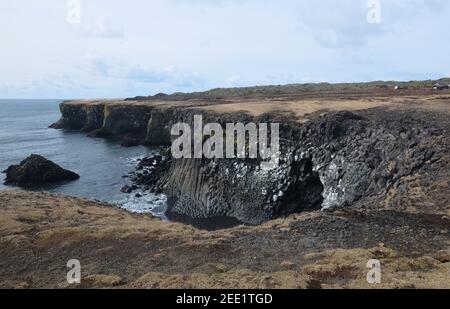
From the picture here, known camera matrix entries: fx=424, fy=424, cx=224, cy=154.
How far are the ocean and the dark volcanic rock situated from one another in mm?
1846

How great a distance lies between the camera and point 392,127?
124ft

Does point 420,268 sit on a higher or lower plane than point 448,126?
lower

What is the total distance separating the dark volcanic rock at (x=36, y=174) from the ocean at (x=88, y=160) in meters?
1.85

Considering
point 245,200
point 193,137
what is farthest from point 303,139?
point 193,137

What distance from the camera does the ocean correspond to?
5328 centimetres

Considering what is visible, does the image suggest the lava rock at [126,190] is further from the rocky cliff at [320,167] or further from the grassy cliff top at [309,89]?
the grassy cliff top at [309,89]

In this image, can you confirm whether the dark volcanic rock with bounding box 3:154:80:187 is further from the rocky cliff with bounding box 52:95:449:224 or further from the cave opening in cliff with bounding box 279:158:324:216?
the cave opening in cliff with bounding box 279:158:324:216

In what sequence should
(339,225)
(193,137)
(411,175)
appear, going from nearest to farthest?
1. (339,225)
2. (411,175)
3. (193,137)

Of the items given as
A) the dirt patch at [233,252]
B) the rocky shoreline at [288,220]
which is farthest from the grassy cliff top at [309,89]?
the dirt patch at [233,252]

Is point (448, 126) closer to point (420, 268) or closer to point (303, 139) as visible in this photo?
point (303, 139)

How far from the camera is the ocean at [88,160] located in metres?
53.3

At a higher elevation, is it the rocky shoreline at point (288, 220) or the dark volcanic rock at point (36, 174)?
the rocky shoreline at point (288, 220)
